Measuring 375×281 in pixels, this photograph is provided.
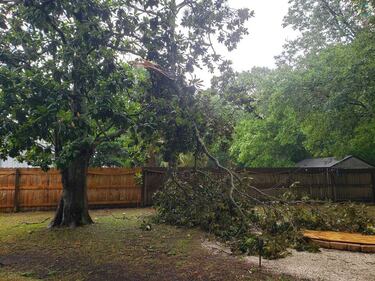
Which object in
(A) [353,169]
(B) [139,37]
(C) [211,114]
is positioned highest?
(B) [139,37]

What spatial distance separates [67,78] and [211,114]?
282 cm

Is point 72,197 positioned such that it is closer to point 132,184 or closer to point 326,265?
point 132,184

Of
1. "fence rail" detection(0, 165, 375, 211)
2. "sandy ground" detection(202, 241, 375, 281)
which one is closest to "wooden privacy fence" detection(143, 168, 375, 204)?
"fence rail" detection(0, 165, 375, 211)

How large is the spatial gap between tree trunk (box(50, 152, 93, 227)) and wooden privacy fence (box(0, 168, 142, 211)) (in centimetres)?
269

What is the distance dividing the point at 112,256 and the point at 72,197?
3.14 metres

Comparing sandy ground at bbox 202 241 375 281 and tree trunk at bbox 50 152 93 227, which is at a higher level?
tree trunk at bbox 50 152 93 227

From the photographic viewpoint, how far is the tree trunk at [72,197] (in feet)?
28.3

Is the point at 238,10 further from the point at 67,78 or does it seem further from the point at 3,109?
the point at 3,109

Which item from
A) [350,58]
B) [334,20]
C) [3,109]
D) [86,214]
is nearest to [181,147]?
[3,109]

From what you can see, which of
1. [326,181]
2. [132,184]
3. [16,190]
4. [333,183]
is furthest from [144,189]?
[333,183]

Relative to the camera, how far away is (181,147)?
667 cm

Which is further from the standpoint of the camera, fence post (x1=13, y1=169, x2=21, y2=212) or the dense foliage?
fence post (x1=13, y1=169, x2=21, y2=212)

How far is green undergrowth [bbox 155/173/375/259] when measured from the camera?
5965 mm

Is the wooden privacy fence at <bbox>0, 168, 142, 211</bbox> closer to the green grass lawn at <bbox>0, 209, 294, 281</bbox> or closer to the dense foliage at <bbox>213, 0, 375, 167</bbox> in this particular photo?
the green grass lawn at <bbox>0, 209, 294, 281</bbox>
